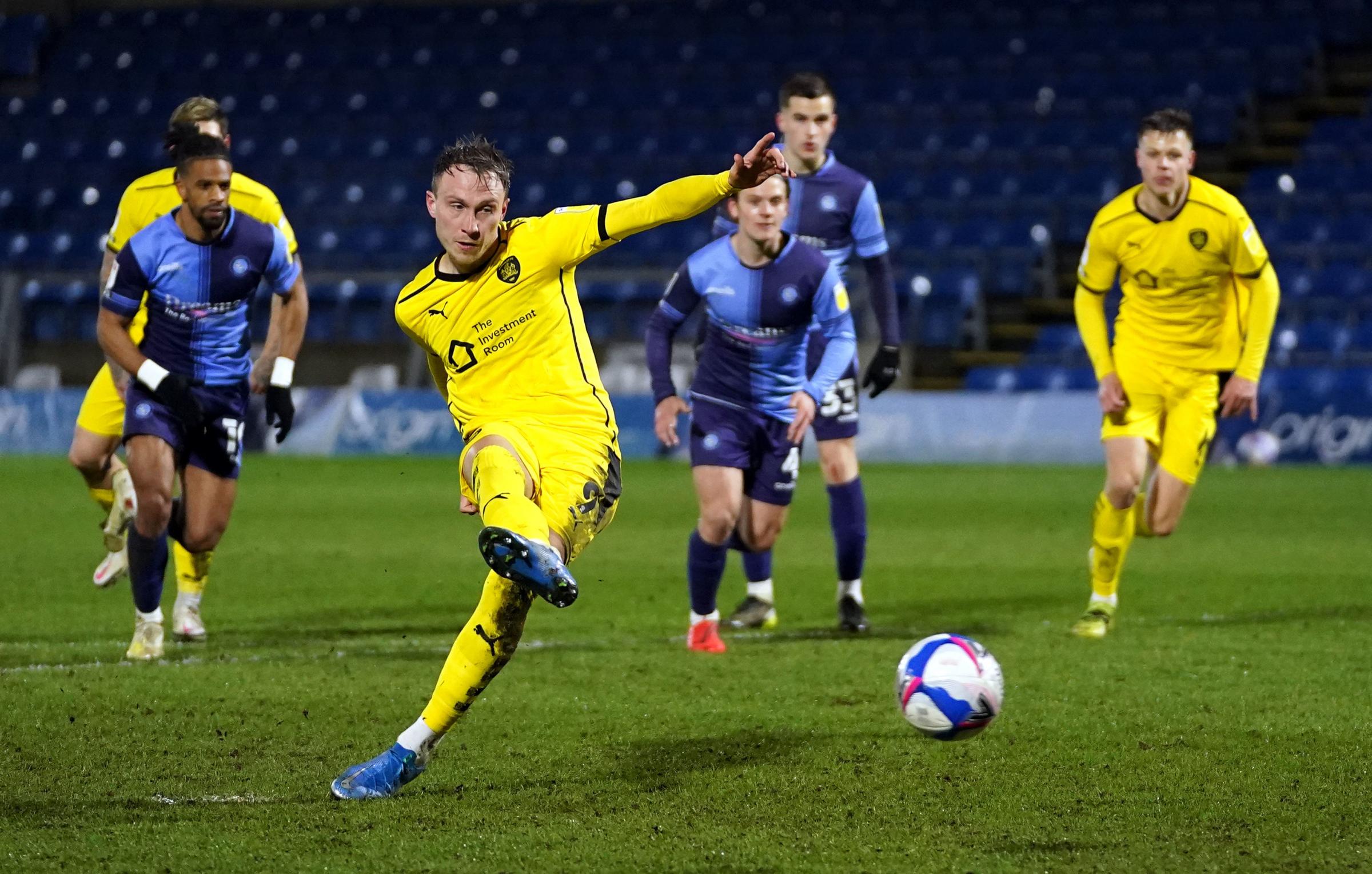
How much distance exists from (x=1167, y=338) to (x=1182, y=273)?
29cm

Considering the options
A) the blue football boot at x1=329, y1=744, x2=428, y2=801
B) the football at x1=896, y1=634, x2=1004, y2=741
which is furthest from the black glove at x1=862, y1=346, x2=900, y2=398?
the blue football boot at x1=329, y1=744, x2=428, y2=801

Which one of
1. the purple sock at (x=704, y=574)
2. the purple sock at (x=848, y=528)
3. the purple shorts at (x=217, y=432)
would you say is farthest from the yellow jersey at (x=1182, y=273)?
the purple shorts at (x=217, y=432)

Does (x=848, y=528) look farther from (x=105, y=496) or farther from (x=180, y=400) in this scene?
(x=105, y=496)

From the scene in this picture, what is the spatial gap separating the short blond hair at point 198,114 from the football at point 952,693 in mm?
3780

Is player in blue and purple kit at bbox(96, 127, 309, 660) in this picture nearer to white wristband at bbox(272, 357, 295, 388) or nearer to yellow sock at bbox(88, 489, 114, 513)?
white wristband at bbox(272, 357, 295, 388)

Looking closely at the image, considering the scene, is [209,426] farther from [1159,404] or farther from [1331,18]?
[1331,18]

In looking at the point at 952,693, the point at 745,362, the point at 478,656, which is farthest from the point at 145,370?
the point at 952,693

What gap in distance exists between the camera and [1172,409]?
739 centimetres

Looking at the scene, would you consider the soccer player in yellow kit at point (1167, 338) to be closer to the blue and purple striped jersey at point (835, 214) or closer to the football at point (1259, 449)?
the blue and purple striped jersey at point (835, 214)

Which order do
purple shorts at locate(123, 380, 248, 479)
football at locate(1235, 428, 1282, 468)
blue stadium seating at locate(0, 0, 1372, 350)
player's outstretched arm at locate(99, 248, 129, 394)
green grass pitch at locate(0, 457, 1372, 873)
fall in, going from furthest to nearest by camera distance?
blue stadium seating at locate(0, 0, 1372, 350) → football at locate(1235, 428, 1282, 468) → player's outstretched arm at locate(99, 248, 129, 394) → purple shorts at locate(123, 380, 248, 479) → green grass pitch at locate(0, 457, 1372, 873)

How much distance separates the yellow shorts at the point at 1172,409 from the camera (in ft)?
24.0

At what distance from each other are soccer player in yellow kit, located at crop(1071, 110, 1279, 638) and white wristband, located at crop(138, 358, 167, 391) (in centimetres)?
383

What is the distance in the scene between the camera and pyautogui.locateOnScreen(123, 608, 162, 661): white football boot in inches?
255

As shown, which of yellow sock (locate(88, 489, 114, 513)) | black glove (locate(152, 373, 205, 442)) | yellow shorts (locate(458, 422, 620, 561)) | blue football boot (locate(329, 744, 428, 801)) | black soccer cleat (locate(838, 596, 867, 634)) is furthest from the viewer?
yellow sock (locate(88, 489, 114, 513))
